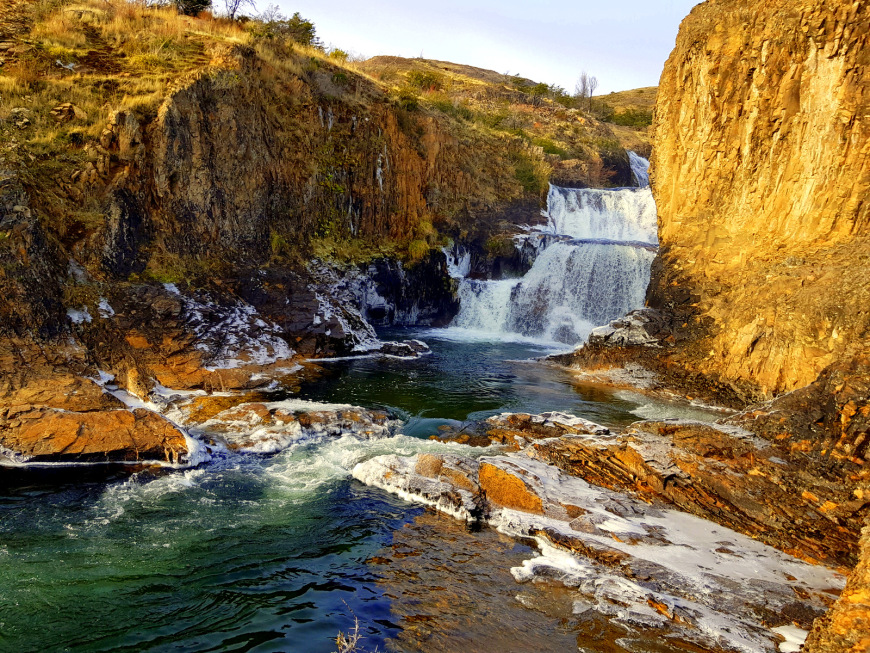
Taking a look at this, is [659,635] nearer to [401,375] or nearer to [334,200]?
[401,375]

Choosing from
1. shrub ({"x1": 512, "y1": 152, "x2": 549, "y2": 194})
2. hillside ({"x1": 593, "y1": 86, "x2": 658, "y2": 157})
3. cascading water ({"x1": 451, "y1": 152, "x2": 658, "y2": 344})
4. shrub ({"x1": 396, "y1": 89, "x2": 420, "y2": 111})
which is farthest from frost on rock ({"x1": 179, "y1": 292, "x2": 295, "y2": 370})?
hillside ({"x1": 593, "y1": 86, "x2": 658, "y2": 157})

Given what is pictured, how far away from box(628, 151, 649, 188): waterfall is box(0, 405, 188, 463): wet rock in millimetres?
37744

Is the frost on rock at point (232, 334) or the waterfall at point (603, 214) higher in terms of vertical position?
the waterfall at point (603, 214)

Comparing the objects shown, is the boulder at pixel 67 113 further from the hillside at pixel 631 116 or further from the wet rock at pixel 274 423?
the hillside at pixel 631 116

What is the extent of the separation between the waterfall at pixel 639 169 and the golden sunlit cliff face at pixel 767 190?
75.5 feet

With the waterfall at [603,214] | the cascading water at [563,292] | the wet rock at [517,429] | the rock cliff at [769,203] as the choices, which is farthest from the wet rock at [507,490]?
the waterfall at [603,214]

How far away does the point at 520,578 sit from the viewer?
697 cm

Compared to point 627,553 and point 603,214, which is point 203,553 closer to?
point 627,553

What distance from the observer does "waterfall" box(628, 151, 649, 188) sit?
4088cm

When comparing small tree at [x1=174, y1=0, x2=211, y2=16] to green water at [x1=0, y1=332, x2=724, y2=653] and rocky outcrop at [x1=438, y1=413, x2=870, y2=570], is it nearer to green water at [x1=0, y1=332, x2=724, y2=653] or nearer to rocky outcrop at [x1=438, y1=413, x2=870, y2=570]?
green water at [x1=0, y1=332, x2=724, y2=653]

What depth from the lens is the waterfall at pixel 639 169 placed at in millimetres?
40875

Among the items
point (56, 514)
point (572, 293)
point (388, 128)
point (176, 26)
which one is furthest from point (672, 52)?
point (56, 514)

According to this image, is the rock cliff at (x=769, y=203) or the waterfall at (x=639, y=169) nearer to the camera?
the rock cliff at (x=769, y=203)

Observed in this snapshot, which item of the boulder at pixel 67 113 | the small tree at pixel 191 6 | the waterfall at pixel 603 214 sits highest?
the small tree at pixel 191 6
